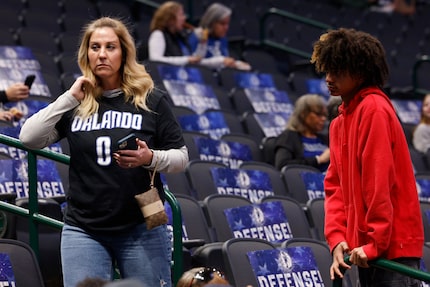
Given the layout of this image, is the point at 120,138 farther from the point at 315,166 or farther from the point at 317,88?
the point at 317,88

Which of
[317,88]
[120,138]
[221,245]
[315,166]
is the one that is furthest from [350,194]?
[317,88]

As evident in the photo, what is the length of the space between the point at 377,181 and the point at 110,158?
3.08 ft

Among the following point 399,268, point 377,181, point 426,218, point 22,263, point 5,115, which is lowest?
point 426,218

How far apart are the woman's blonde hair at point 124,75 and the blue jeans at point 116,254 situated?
0.44 meters

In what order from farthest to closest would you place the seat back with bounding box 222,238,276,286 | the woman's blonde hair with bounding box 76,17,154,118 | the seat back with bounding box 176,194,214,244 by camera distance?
the seat back with bounding box 176,194,214,244 → the seat back with bounding box 222,238,276,286 → the woman's blonde hair with bounding box 76,17,154,118

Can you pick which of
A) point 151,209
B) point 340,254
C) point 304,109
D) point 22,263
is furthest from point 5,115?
point 340,254

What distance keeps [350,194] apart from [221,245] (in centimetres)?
152

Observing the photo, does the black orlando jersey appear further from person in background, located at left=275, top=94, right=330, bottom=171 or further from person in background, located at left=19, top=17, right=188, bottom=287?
person in background, located at left=275, top=94, right=330, bottom=171

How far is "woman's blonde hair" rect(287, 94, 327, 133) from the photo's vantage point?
7.54 m

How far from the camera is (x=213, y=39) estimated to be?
32.7ft

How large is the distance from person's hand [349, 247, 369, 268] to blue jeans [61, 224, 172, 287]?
687mm

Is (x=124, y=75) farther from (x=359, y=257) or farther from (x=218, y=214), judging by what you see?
(x=218, y=214)

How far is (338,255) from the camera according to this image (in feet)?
12.4

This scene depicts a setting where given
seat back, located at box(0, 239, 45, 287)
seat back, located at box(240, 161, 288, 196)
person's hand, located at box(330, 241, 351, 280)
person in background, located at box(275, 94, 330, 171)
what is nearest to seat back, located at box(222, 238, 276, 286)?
seat back, located at box(0, 239, 45, 287)
